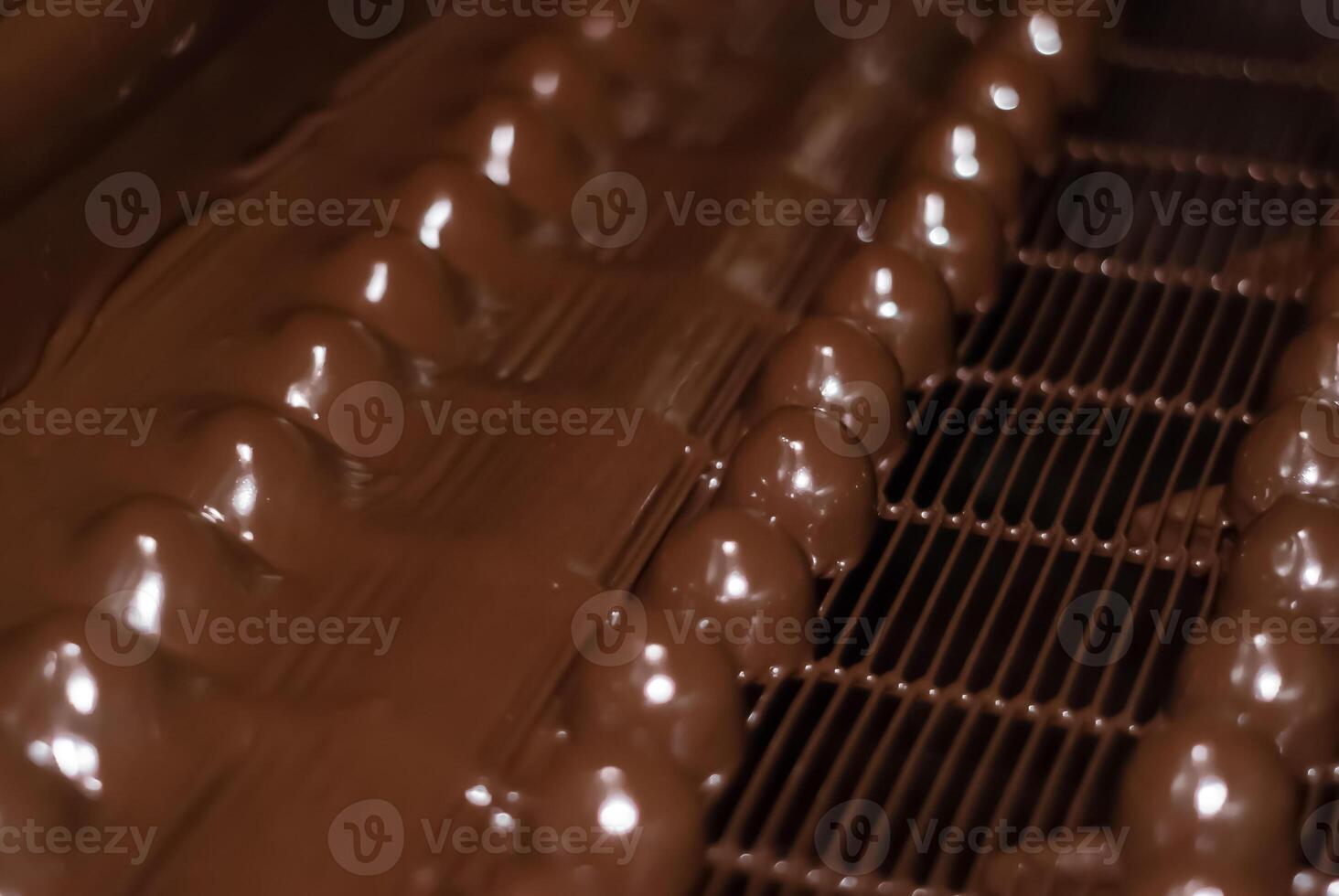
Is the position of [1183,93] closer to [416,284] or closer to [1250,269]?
[1250,269]

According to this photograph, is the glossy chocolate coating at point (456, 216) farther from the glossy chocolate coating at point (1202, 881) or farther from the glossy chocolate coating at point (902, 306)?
the glossy chocolate coating at point (1202, 881)

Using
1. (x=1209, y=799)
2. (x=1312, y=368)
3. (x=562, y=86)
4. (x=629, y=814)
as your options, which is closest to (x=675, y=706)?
(x=629, y=814)

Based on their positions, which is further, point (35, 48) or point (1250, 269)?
point (1250, 269)

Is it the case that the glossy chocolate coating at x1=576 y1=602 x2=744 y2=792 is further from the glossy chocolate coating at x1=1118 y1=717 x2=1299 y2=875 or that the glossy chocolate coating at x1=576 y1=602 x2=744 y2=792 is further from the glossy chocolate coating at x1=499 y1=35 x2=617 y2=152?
the glossy chocolate coating at x1=499 y1=35 x2=617 y2=152

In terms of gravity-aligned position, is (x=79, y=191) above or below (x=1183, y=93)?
below

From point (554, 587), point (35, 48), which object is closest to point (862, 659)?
point (554, 587)

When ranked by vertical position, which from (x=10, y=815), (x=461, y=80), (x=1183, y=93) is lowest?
(x=10, y=815)

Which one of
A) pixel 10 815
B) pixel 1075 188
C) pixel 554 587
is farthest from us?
pixel 1075 188

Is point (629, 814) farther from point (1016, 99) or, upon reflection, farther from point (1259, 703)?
point (1016, 99)
